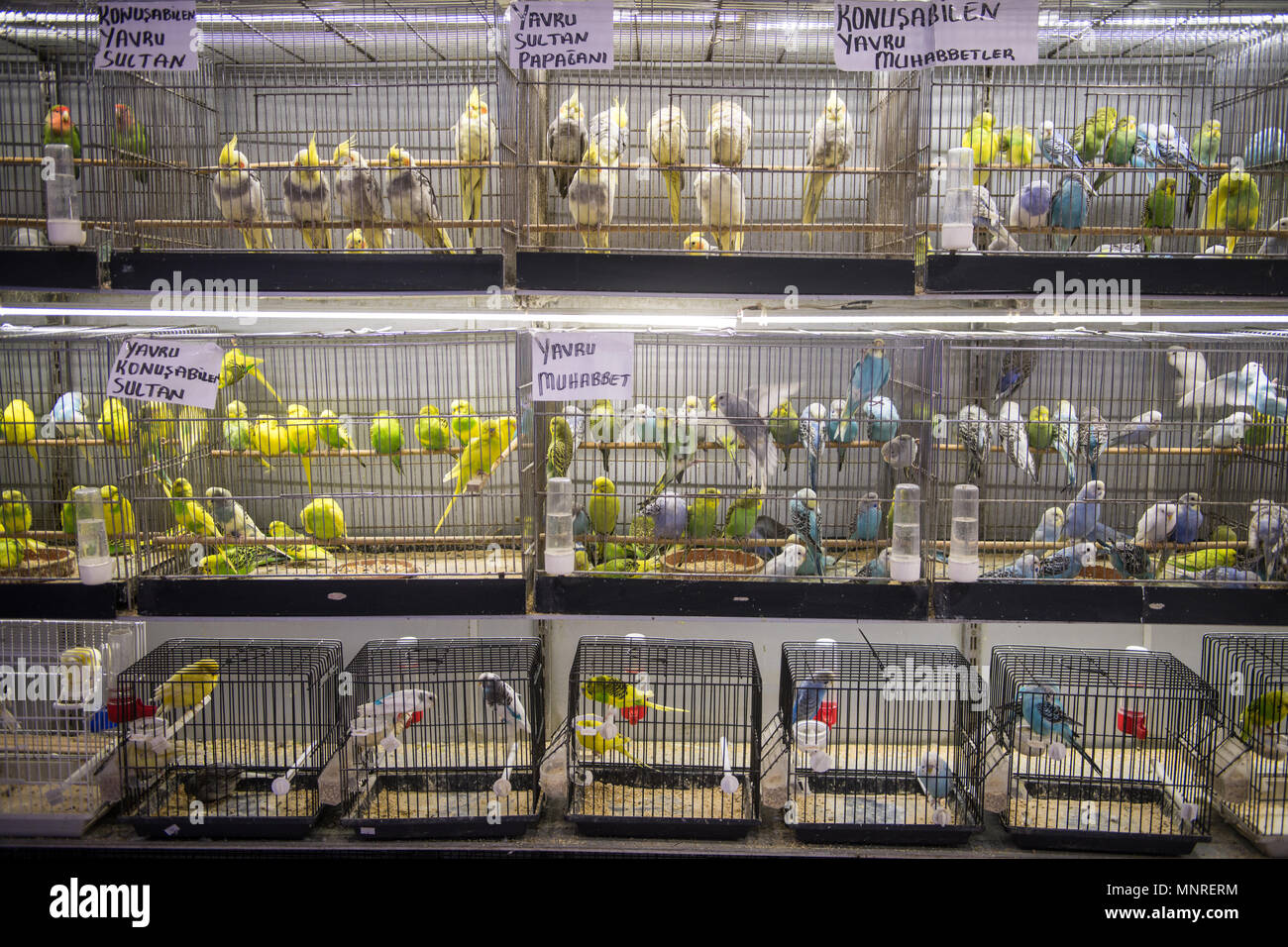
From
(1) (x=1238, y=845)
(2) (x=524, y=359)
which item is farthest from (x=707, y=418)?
(1) (x=1238, y=845)

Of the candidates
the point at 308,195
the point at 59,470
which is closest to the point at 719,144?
the point at 308,195

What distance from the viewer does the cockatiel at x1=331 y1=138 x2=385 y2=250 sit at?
7.71 feet

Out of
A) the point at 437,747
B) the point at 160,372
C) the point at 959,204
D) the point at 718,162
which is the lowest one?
the point at 437,747

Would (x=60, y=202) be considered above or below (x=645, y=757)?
above

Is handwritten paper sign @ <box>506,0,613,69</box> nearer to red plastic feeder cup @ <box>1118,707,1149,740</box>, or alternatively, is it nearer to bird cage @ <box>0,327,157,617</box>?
bird cage @ <box>0,327,157,617</box>

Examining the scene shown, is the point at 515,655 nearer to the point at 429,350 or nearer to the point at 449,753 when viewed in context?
the point at 449,753

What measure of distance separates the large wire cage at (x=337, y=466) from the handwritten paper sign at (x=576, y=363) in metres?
0.14

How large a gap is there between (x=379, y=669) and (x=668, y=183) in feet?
5.06

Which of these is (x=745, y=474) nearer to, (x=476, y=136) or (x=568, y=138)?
(x=568, y=138)

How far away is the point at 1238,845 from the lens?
243 centimetres

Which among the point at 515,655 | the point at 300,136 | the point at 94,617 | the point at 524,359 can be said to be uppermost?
the point at 300,136

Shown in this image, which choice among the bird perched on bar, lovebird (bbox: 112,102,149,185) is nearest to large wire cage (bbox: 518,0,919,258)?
the bird perched on bar

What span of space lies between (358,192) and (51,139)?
880mm

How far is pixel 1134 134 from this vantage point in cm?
241
